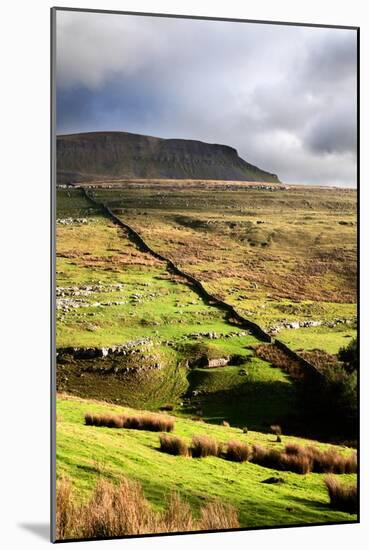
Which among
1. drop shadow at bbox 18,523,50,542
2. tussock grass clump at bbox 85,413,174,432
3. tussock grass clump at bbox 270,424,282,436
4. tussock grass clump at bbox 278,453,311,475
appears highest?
tussock grass clump at bbox 85,413,174,432

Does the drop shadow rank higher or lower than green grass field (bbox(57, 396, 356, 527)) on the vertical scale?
lower

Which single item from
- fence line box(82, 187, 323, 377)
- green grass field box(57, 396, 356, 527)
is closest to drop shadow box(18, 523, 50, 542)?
green grass field box(57, 396, 356, 527)

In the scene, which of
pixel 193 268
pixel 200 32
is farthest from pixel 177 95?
pixel 193 268

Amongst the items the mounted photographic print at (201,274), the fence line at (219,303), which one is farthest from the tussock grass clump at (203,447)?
the fence line at (219,303)

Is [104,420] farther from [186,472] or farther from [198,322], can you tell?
[198,322]

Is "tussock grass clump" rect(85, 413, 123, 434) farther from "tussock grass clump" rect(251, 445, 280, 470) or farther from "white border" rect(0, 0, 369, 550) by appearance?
"tussock grass clump" rect(251, 445, 280, 470)

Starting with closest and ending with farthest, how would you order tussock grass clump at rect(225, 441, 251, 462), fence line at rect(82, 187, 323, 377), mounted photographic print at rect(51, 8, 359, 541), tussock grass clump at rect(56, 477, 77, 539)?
tussock grass clump at rect(56, 477, 77, 539)
mounted photographic print at rect(51, 8, 359, 541)
tussock grass clump at rect(225, 441, 251, 462)
fence line at rect(82, 187, 323, 377)

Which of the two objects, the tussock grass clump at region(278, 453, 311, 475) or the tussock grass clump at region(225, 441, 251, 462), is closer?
the tussock grass clump at region(225, 441, 251, 462)
